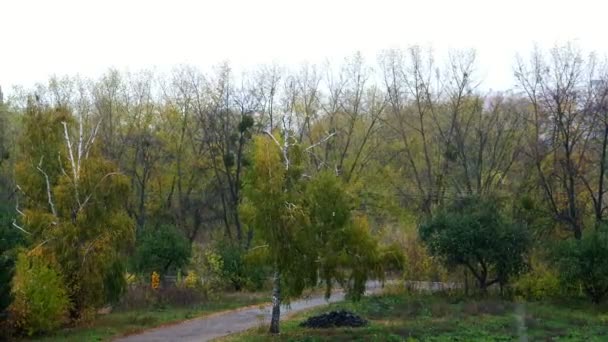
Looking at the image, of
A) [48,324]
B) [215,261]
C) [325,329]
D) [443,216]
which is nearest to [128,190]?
[48,324]


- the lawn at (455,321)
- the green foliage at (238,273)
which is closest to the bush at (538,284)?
the lawn at (455,321)

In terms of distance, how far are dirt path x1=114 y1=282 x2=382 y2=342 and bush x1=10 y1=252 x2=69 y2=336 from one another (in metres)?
2.00

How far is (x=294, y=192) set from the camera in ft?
65.2

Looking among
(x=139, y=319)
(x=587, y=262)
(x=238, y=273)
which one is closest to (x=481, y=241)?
(x=587, y=262)

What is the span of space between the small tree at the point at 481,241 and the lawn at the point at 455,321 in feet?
5.06

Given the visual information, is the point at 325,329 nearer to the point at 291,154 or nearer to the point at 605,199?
the point at 291,154

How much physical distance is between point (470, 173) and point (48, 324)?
30.2 metres

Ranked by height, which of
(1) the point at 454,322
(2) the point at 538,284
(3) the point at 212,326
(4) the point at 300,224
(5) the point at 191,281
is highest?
(4) the point at 300,224

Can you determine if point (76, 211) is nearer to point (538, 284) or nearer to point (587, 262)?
point (587, 262)

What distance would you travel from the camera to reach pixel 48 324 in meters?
19.9

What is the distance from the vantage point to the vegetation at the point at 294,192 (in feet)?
65.6

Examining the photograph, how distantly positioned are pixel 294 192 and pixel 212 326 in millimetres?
6054

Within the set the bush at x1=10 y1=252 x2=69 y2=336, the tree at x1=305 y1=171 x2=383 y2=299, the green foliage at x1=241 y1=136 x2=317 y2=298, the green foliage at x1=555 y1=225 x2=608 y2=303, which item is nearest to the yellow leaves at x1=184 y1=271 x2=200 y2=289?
the bush at x1=10 y1=252 x2=69 y2=336

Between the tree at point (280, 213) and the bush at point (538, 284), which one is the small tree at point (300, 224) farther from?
the bush at point (538, 284)
